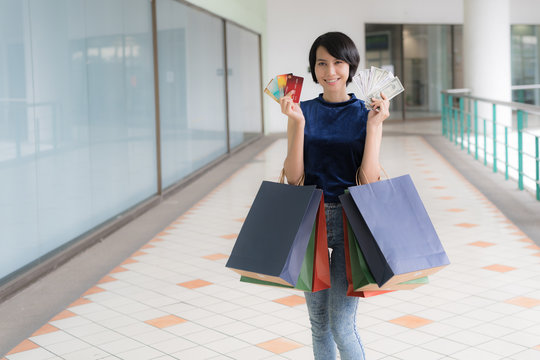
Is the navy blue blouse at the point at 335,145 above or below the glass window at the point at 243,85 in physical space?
below

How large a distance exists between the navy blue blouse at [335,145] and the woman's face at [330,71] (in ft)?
0.19

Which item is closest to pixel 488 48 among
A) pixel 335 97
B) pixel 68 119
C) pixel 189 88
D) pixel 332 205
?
Result: pixel 189 88

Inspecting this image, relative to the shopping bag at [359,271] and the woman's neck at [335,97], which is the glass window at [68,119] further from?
the shopping bag at [359,271]

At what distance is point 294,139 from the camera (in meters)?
2.01

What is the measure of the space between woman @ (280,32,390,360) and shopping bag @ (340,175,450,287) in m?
0.10

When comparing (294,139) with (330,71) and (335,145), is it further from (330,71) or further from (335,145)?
(330,71)

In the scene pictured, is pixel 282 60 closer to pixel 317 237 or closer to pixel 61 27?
pixel 61 27

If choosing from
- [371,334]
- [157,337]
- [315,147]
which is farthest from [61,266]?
[315,147]

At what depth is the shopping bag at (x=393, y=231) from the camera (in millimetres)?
1831

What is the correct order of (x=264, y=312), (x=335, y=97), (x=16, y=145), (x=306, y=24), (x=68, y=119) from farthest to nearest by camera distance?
(x=306, y=24)
(x=68, y=119)
(x=16, y=145)
(x=264, y=312)
(x=335, y=97)

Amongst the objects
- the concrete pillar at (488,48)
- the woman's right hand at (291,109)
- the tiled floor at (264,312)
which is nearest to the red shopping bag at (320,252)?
the woman's right hand at (291,109)

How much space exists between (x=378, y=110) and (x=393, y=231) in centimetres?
36

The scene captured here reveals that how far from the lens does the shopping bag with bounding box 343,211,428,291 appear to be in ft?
6.19

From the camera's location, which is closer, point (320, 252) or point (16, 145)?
point (320, 252)
